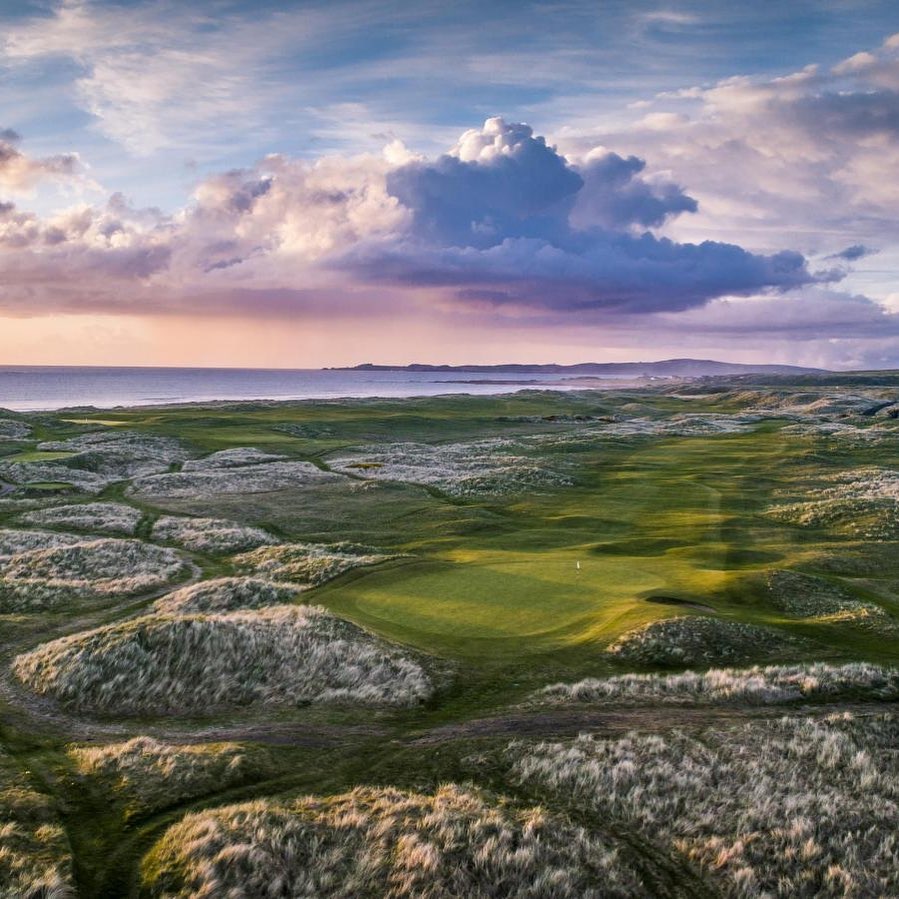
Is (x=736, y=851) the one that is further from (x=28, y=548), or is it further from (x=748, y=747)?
(x=28, y=548)

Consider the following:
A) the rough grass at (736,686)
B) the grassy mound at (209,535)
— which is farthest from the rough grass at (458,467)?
the rough grass at (736,686)

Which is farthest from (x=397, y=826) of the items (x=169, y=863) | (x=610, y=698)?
(x=610, y=698)

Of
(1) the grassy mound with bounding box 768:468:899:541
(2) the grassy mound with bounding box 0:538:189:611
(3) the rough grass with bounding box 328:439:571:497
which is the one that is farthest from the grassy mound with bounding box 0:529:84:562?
(1) the grassy mound with bounding box 768:468:899:541

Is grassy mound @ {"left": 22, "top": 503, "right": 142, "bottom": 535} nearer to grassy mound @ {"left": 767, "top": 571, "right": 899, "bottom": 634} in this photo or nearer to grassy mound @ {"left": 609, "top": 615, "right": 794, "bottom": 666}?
grassy mound @ {"left": 609, "top": 615, "right": 794, "bottom": 666}

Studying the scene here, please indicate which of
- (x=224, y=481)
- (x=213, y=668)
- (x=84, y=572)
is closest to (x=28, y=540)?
(x=84, y=572)

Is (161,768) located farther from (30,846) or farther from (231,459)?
(231,459)
